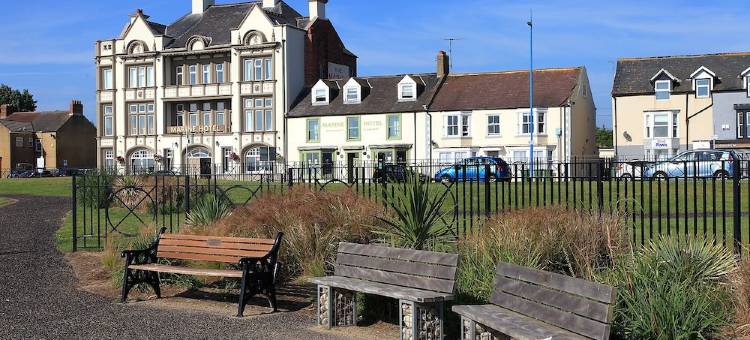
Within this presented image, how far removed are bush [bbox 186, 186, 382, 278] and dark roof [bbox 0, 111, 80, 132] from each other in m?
73.0

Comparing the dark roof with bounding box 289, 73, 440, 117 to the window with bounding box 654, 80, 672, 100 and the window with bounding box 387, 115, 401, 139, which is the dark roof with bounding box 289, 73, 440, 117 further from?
the window with bounding box 654, 80, 672, 100

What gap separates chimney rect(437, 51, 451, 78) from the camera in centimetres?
5394

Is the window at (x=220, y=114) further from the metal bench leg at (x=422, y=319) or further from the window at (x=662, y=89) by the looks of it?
the metal bench leg at (x=422, y=319)

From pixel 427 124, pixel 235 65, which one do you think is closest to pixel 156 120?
pixel 235 65

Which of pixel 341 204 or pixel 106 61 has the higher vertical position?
pixel 106 61

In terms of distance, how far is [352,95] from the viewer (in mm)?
54781

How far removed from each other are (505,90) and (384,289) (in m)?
43.7

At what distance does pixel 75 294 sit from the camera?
11.1 m

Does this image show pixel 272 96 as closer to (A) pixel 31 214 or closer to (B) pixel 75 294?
(A) pixel 31 214

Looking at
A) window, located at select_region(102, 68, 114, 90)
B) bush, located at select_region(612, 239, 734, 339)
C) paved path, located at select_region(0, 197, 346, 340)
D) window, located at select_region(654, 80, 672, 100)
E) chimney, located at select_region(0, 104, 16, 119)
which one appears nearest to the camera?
bush, located at select_region(612, 239, 734, 339)

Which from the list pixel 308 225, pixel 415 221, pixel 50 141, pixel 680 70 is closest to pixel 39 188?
pixel 308 225

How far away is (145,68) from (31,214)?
3719cm

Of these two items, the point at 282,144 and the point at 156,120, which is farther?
the point at 156,120

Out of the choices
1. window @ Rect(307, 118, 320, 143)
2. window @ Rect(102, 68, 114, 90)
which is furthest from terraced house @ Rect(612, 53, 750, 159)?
window @ Rect(102, 68, 114, 90)
